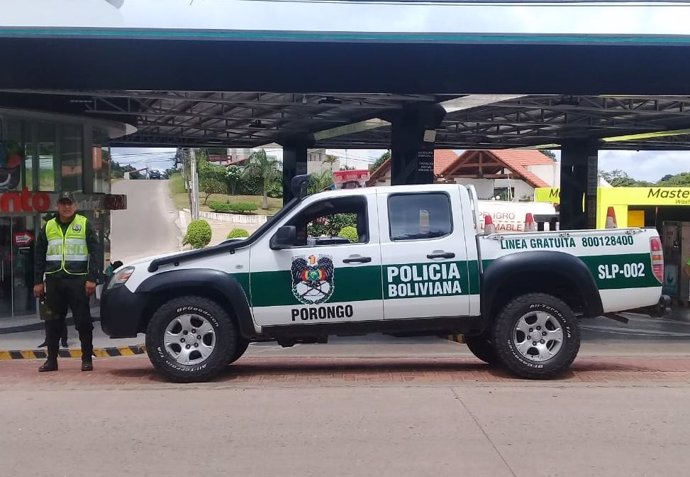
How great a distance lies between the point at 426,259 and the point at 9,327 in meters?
9.22

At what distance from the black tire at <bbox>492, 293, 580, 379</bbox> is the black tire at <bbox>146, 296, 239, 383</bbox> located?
9.07 feet

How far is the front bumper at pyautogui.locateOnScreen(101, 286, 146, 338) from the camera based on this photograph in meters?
7.91

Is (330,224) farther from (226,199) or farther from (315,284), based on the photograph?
(226,199)

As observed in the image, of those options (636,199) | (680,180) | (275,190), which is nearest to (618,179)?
(680,180)

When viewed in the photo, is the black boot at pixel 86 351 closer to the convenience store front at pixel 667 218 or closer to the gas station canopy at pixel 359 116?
the gas station canopy at pixel 359 116

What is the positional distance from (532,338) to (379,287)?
1658mm

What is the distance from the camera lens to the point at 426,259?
7.93 meters

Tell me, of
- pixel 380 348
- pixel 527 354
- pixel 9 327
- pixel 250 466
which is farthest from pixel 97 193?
pixel 250 466

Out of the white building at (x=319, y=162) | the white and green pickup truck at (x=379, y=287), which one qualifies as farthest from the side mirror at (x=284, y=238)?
the white building at (x=319, y=162)

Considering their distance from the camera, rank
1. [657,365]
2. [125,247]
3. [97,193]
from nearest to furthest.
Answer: [657,365]
[97,193]
[125,247]

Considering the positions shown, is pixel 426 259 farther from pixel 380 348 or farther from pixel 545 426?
pixel 380 348

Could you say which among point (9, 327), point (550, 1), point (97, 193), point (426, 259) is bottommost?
point (9, 327)

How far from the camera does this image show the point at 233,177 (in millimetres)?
76250

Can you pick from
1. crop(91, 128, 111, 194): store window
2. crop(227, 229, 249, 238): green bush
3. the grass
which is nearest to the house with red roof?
crop(227, 229, 249, 238): green bush
